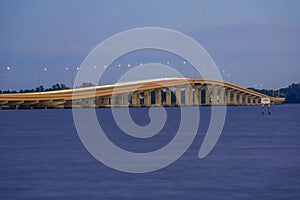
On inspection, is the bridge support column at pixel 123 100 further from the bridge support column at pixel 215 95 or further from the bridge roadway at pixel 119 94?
the bridge support column at pixel 215 95

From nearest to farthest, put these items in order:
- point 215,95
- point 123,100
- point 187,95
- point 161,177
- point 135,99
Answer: point 161,177
point 123,100
point 187,95
point 135,99
point 215,95

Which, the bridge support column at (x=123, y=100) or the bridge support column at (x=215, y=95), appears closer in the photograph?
the bridge support column at (x=123, y=100)

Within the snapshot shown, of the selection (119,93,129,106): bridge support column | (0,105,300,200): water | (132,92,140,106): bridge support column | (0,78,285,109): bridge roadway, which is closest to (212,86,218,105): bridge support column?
(0,78,285,109): bridge roadway

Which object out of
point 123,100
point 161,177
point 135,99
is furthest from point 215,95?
point 161,177

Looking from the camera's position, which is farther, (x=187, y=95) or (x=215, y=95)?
(x=215, y=95)

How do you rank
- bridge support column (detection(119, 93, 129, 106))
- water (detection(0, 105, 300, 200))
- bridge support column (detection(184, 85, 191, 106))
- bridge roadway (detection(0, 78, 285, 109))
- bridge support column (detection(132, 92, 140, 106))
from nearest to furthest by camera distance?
1. water (detection(0, 105, 300, 200))
2. bridge roadway (detection(0, 78, 285, 109))
3. bridge support column (detection(119, 93, 129, 106))
4. bridge support column (detection(184, 85, 191, 106))
5. bridge support column (detection(132, 92, 140, 106))

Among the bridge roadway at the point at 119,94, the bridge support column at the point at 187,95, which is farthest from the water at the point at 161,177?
the bridge support column at the point at 187,95

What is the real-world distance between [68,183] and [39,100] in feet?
445

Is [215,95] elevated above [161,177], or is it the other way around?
[215,95]

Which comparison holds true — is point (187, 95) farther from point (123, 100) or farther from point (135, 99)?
point (123, 100)

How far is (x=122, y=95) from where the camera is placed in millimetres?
175875

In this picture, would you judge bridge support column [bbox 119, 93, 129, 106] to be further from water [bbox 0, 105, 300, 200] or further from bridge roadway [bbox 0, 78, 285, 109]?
water [bbox 0, 105, 300, 200]

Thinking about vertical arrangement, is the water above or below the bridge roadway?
below

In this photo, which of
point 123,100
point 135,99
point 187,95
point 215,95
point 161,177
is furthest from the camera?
point 215,95
